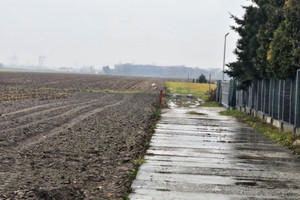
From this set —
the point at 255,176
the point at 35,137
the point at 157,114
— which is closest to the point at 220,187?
the point at 255,176

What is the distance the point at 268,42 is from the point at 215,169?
33.2ft

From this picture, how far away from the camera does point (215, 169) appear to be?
8.52m

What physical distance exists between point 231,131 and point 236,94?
11.0m

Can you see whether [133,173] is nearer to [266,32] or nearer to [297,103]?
[297,103]

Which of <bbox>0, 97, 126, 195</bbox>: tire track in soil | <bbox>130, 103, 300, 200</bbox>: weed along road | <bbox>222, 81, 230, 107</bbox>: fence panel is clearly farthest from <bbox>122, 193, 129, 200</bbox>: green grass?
<bbox>222, 81, 230, 107</bbox>: fence panel

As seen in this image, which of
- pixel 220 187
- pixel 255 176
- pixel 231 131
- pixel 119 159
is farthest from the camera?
pixel 231 131

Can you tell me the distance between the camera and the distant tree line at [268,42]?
14188 mm

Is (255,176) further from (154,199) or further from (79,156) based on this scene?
(79,156)

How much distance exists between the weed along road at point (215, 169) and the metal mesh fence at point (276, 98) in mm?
1463

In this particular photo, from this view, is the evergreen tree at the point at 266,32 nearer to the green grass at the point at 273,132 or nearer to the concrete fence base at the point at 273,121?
the concrete fence base at the point at 273,121

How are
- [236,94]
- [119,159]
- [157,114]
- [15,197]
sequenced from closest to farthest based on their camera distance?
[15,197] → [119,159] → [157,114] → [236,94]

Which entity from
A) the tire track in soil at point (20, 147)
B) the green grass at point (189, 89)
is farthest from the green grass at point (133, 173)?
the green grass at point (189, 89)

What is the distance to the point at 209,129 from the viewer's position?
15516mm

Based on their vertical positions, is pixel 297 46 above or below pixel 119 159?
above
